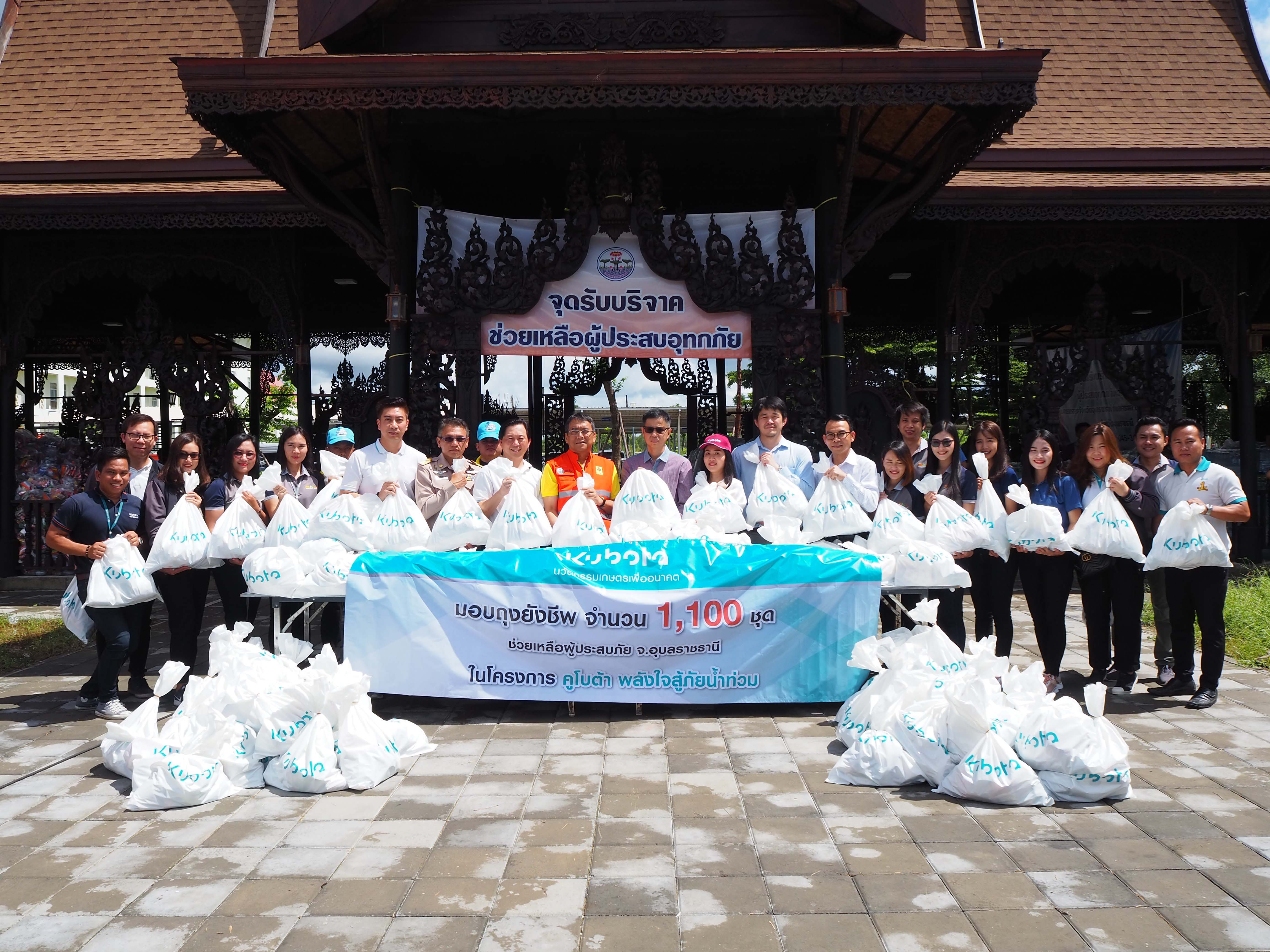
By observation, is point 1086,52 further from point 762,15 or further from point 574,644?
point 574,644

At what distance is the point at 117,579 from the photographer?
5.82m

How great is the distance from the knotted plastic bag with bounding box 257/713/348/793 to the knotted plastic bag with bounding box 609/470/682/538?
7.48 feet

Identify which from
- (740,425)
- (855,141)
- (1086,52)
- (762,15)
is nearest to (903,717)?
(855,141)

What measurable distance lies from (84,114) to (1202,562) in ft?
40.7

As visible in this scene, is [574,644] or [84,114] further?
[84,114]

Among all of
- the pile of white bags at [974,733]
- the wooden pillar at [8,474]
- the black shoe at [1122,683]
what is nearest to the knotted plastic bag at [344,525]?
the pile of white bags at [974,733]

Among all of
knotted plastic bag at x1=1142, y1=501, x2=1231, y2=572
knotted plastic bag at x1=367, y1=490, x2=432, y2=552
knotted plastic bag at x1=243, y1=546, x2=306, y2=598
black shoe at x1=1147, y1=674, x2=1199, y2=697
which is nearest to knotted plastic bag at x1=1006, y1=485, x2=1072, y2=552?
knotted plastic bag at x1=1142, y1=501, x2=1231, y2=572

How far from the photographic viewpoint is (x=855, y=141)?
8.03 meters

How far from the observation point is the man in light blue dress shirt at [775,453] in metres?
6.88

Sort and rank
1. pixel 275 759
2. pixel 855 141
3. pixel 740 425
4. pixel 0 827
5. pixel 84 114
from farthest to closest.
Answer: pixel 740 425 → pixel 84 114 → pixel 855 141 → pixel 275 759 → pixel 0 827

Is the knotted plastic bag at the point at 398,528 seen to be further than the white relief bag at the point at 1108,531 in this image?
Yes

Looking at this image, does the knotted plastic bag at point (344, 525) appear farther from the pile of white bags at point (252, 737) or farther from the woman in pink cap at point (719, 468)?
the woman in pink cap at point (719, 468)

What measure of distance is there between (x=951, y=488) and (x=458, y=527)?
3.25 m

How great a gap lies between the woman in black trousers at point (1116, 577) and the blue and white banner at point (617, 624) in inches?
65.7
